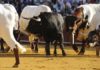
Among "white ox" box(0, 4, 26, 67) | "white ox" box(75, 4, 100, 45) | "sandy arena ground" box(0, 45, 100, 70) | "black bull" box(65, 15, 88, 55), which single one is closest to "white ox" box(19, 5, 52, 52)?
"black bull" box(65, 15, 88, 55)

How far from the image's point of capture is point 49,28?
1719cm

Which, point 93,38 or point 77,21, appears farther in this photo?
point 77,21

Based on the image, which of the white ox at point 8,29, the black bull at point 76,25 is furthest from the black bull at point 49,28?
the white ox at point 8,29

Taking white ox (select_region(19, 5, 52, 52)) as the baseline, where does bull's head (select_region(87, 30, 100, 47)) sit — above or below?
below

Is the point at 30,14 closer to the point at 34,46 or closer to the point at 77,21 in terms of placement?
the point at 34,46

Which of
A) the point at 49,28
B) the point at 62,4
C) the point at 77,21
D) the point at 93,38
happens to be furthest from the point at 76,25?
the point at 62,4

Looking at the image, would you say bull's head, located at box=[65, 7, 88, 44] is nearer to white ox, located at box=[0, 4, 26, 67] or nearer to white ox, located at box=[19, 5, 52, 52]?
white ox, located at box=[19, 5, 52, 52]

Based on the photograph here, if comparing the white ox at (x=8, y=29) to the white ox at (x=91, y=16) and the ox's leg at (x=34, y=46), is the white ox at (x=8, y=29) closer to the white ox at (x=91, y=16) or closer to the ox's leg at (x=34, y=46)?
the white ox at (x=91, y=16)

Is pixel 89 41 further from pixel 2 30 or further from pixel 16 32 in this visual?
pixel 2 30

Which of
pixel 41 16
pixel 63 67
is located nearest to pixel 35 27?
pixel 41 16

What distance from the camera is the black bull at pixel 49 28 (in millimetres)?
17188

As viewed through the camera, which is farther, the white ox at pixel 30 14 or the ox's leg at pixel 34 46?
the ox's leg at pixel 34 46

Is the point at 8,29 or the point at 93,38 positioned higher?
the point at 8,29

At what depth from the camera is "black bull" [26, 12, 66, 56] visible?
1719cm
